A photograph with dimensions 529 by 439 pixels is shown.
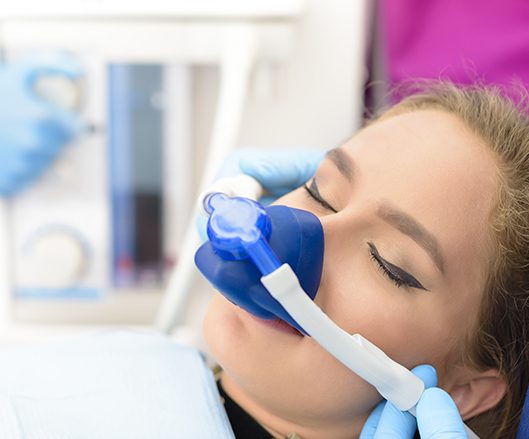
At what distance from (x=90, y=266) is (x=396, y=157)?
0.61 meters

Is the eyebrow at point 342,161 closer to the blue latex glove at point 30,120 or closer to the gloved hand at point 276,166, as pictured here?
the gloved hand at point 276,166

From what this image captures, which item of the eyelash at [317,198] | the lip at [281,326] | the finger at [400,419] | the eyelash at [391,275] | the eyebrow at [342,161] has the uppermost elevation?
the eyebrow at [342,161]

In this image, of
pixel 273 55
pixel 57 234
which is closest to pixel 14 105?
pixel 57 234

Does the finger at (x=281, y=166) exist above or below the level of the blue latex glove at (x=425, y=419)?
above

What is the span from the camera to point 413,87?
120 centimetres

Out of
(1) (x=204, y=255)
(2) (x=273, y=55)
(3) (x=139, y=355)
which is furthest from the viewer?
(2) (x=273, y=55)

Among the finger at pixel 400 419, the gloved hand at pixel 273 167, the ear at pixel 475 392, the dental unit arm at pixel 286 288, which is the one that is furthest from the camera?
the gloved hand at pixel 273 167

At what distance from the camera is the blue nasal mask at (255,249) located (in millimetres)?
671

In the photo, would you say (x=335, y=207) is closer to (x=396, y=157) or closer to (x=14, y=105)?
(x=396, y=157)

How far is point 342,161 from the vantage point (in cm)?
86

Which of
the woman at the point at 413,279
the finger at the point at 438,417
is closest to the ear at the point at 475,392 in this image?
the woman at the point at 413,279

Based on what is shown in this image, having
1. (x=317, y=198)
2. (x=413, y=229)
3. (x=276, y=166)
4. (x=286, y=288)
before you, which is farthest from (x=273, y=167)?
(x=286, y=288)

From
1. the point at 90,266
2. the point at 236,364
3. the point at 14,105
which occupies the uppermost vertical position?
the point at 14,105

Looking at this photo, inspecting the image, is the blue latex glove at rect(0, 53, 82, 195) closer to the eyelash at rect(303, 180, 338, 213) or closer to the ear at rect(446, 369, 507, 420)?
the eyelash at rect(303, 180, 338, 213)
